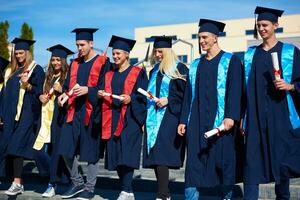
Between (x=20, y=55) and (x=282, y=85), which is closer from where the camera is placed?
(x=282, y=85)

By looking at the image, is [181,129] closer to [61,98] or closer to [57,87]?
[61,98]

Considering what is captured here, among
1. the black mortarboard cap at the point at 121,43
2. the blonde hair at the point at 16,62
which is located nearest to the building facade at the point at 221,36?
the blonde hair at the point at 16,62

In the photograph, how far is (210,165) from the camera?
14.6 ft

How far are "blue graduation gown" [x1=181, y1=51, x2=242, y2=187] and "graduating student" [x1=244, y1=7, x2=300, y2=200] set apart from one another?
0.16 m

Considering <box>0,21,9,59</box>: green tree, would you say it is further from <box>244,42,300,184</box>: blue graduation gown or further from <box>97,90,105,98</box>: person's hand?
<box>244,42,300,184</box>: blue graduation gown

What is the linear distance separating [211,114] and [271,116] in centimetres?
60

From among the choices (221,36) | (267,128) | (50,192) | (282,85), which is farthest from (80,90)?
(221,36)

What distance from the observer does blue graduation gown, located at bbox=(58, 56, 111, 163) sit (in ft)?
17.9

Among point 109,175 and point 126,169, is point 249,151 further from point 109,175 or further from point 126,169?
point 109,175

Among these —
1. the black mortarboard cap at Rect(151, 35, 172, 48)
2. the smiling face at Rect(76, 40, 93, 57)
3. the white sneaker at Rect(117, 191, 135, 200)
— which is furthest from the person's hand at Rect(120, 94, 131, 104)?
the white sneaker at Rect(117, 191, 135, 200)

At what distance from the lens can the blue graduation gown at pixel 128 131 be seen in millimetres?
5242

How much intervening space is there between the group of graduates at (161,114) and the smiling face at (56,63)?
0.01m

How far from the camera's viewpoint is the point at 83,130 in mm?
5547

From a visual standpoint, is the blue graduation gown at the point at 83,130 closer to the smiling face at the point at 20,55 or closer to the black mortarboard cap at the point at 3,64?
the smiling face at the point at 20,55
